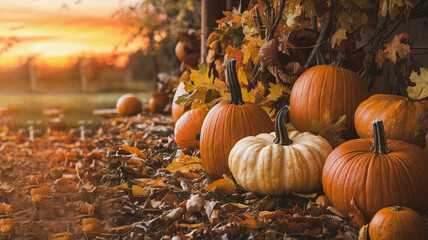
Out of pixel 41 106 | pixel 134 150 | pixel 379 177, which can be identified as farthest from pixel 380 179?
pixel 41 106

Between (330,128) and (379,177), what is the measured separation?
664mm

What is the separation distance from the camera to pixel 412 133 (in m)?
2.05

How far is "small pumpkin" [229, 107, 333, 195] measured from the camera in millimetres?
1909

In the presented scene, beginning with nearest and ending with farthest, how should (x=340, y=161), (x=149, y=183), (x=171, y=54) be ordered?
(x=340, y=161)
(x=149, y=183)
(x=171, y=54)

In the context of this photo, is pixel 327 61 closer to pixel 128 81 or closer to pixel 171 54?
pixel 171 54

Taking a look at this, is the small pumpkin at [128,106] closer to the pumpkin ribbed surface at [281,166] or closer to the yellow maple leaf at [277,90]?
the yellow maple leaf at [277,90]

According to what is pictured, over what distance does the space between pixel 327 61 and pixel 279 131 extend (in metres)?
1.08

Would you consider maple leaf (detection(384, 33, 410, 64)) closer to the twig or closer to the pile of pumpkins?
the pile of pumpkins

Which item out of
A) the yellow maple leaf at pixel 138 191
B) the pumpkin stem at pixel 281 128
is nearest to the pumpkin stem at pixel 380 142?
the pumpkin stem at pixel 281 128

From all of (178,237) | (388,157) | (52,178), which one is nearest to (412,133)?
(388,157)

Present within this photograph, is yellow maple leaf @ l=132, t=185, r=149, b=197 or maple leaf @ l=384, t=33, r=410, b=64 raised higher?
maple leaf @ l=384, t=33, r=410, b=64

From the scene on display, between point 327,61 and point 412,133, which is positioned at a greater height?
point 327,61

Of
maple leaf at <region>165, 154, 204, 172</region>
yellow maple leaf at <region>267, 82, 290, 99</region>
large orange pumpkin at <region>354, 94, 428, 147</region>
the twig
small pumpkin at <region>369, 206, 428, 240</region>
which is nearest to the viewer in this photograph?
small pumpkin at <region>369, 206, 428, 240</region>

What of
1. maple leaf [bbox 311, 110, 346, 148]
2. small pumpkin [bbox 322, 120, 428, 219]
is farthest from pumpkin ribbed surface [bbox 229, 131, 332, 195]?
maple leaf [bbox 311, 110, 346, 148]
